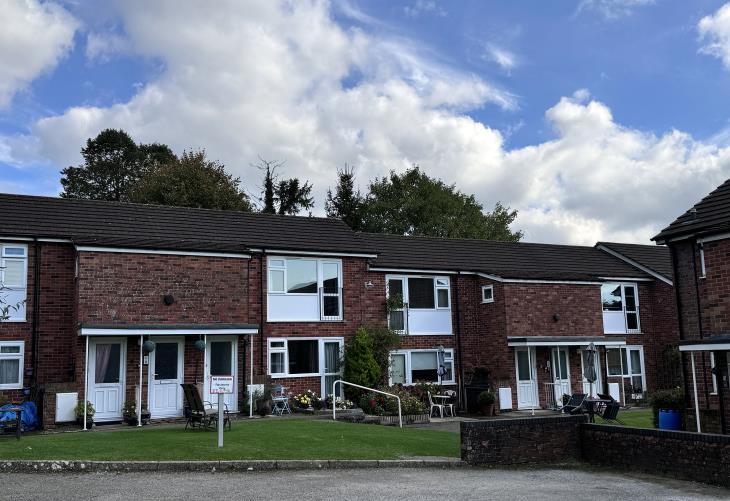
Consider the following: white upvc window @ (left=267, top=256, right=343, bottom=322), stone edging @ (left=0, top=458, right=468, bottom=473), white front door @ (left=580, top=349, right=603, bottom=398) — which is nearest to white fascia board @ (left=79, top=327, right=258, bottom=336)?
white upvc window @ (left=267, top=256, right=343, bottom=322)

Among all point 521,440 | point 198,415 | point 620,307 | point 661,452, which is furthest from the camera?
point 620,307

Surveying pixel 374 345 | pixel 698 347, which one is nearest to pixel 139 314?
pixel 374 345

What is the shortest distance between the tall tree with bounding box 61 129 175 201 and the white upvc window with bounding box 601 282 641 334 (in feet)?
109

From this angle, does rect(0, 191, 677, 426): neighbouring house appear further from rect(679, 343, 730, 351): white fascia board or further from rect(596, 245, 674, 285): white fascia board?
rect(679, 343, 730, 351): white fascia board

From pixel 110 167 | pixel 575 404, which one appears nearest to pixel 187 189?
pixel 110 167

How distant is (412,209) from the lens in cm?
4972

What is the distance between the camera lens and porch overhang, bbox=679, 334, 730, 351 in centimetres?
1413

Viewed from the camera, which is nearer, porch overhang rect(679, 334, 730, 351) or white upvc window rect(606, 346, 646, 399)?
porch overhang rect(679, 334, 730, 351)

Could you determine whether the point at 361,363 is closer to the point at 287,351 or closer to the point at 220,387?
the point at 287,351

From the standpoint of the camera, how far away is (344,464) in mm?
12156

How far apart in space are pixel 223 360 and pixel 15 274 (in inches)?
241

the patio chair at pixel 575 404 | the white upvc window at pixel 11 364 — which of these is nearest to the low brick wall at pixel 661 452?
the patio chair at pixel 575 404

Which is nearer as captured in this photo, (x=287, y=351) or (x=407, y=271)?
(x=287, y=351)

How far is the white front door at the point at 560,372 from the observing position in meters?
25.0
